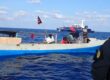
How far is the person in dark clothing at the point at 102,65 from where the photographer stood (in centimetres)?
252

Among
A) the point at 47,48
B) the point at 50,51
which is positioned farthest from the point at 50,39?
the point at 47,48

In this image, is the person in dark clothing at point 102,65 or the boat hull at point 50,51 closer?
the person in dark clothing at point 102,65

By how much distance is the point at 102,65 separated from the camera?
254 cm

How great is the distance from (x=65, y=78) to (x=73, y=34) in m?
17.6

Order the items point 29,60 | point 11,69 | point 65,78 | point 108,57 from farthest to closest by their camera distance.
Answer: point 29,60 < point 11,69 < point 65,78 < point 108,57

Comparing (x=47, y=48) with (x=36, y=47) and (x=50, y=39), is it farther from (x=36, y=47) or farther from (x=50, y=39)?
(x=50, y=39)

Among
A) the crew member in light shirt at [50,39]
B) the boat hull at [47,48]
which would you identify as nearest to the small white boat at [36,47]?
the boat hull at [47,48]

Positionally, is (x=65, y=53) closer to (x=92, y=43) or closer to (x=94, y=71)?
(x=92, y=43)

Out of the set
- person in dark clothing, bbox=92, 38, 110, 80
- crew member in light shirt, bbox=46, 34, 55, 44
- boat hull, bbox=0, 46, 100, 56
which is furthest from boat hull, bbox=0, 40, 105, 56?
person in dark clothing, bbox=92, 38, 110, 80

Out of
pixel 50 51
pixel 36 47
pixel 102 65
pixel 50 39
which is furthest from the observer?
pixel 50 39

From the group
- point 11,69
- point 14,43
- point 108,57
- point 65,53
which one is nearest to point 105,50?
point 108,57

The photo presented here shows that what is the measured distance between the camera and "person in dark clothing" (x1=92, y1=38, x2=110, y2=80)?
99.3 inches

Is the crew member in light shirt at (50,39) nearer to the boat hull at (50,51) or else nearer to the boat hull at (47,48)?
the boat hull at (47,48)

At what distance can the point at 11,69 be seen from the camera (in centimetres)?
2453
